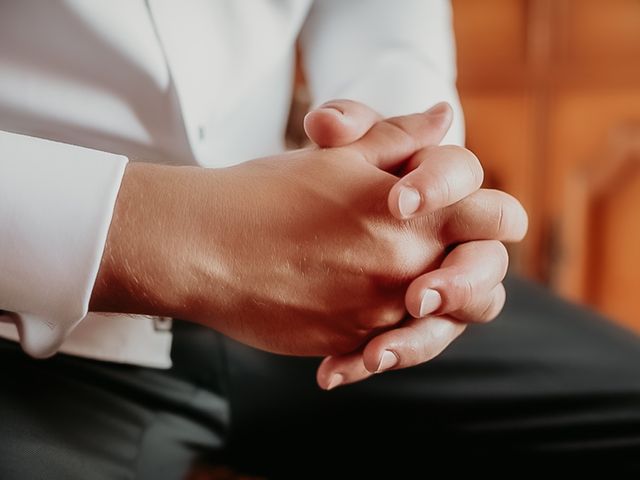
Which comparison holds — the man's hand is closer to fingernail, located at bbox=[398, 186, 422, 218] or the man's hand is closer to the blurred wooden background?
fingernail, located at bbox=[398, 186, 422, 218]

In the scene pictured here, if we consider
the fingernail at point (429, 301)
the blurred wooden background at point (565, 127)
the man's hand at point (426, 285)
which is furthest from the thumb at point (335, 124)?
the blurred wooden background at point (565, 127)

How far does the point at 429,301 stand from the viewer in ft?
1.56

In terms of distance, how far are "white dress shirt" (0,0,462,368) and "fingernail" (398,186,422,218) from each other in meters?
0.17

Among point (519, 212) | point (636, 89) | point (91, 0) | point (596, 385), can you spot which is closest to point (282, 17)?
point (91, 0)

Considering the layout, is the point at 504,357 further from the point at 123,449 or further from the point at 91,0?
the point at 91,0

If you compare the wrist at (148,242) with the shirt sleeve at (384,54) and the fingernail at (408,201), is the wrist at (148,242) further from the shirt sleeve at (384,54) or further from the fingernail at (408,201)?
the shirt sleeve at (384,54)

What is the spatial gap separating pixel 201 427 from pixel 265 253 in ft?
0.93

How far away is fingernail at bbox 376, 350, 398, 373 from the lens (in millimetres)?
483

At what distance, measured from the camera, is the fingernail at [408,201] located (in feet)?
1.48

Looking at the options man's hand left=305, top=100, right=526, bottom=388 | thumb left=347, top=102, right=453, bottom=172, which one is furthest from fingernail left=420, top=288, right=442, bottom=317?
thumb left=347, top=102, right=453, bottom=172

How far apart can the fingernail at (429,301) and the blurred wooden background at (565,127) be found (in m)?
1.55

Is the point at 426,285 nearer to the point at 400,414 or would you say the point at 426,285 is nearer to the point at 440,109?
the point at 440,109

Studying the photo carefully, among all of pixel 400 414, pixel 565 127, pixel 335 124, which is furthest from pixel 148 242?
pixel 565 127

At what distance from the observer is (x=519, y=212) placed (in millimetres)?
545
